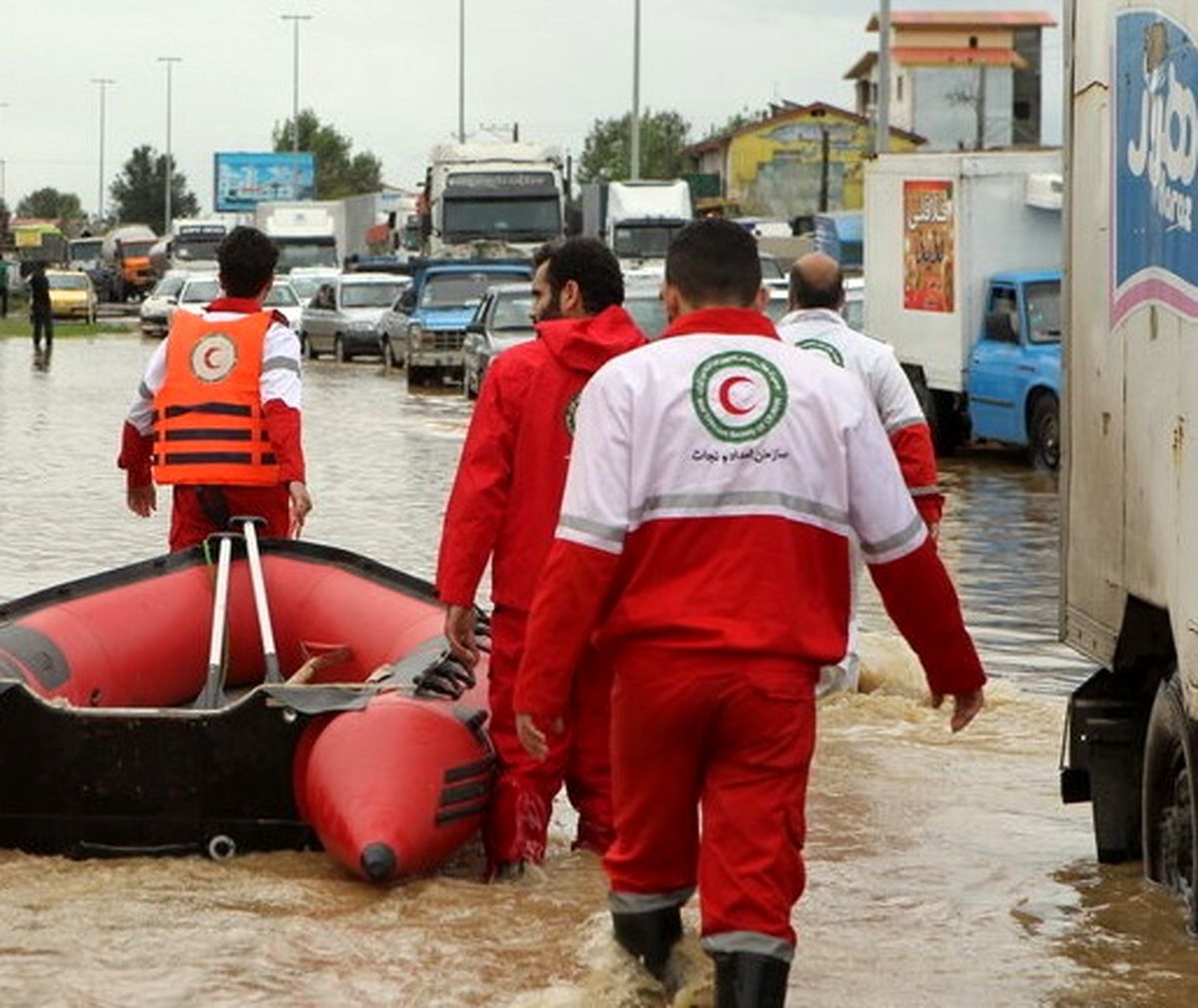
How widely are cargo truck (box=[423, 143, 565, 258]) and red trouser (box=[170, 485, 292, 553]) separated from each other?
37477 millimetres

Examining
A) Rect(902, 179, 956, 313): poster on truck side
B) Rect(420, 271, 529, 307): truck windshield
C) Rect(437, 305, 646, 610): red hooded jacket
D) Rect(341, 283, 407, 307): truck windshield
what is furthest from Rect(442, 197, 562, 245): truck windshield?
Rect(437, 305, 646, 610): red hooded jacket

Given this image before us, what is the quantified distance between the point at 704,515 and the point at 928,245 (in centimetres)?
2229

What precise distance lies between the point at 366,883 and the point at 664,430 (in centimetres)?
283

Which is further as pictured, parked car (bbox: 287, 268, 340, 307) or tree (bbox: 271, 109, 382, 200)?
tree (bbox: 271, 109, 382, 200)

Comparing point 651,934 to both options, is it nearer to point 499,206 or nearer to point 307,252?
point 499,206

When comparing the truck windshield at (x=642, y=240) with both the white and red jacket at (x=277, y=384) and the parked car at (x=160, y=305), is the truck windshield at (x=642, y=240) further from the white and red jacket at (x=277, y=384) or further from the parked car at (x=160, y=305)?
the white and red jacket at (x=277, y=384)

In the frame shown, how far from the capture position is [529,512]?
852cm

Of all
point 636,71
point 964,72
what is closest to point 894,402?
point 636,71

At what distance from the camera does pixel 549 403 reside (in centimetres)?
852

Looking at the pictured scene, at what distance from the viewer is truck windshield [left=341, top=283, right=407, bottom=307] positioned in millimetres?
51125

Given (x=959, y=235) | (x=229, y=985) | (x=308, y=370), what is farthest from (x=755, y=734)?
(x=308, y=370)

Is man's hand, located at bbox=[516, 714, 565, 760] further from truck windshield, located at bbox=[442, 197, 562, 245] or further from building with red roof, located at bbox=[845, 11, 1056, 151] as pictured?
building with red roof, located at bbox=[845, 11, 1056, 151]

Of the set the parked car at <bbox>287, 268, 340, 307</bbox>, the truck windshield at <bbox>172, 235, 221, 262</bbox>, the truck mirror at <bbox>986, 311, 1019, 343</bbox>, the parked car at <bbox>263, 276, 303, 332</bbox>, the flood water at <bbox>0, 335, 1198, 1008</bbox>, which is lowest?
the flood water at <bbox>0, 335, 1198, 1008</bbox>

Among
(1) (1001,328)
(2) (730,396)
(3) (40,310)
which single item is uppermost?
(3) (40,310)
